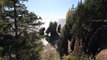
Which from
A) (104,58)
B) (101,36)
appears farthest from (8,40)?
(101,36)

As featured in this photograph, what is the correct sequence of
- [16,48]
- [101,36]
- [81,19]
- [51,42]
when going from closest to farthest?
1. [16,48]
2. [101,36]
3. [81,19]
4. [51,42]

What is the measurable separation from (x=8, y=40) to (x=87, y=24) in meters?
25.5

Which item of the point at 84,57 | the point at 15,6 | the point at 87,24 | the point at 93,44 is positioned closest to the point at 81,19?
the point at 87,24

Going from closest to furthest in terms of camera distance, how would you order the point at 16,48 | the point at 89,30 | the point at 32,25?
1. the point at 16,48
2. the point at 32,25
3. the point at 89,30

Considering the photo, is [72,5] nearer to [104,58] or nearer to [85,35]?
[85,35]

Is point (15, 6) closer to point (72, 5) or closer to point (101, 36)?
point (101, 36)

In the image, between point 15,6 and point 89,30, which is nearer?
point 15,6

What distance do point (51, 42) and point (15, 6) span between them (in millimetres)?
64811

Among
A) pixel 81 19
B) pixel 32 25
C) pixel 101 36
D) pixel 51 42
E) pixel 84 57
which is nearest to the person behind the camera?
pixel 32 25

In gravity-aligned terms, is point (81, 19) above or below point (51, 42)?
above

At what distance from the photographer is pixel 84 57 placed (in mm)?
40625

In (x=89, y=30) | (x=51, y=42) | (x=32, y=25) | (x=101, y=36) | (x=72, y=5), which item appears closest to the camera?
(x=32, y=25)

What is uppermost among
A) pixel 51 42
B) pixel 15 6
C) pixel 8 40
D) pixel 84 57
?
pixel 15 6

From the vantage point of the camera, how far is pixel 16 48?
27297 mm
